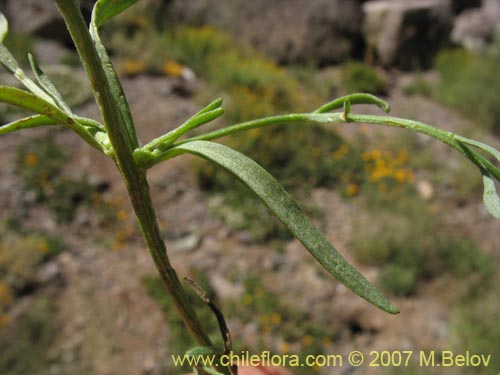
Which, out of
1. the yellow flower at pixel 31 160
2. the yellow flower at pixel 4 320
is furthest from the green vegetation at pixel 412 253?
the yellow flower at pixel 31 160

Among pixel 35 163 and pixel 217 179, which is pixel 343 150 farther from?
pixel 35 163

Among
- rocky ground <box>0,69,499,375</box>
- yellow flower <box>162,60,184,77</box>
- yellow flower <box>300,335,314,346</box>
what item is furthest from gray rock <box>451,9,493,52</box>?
yellow flower <box>300,335,314,346</box>

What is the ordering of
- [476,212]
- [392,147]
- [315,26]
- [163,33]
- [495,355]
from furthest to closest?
[315,26], [163,33], [392,147], [476,212], [495,355]

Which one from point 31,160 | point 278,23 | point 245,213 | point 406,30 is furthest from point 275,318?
point 406,30

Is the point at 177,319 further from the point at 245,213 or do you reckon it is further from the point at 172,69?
the point at 172,69

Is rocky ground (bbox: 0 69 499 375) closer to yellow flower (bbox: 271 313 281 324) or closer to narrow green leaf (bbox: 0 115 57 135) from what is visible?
yellow flower (bbox: 271 313 281 324)

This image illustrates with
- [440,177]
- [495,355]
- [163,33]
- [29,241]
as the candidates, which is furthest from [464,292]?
[163,33]

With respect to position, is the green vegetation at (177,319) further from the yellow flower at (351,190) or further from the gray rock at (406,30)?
the gray rock at (406,30)
